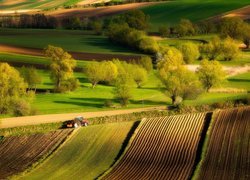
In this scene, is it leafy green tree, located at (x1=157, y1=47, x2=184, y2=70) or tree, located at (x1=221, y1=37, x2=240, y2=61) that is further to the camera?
tree, located at (x1=221, y1=37, x2=240, y2=61)

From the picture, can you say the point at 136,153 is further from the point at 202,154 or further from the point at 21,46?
the point at 21,46

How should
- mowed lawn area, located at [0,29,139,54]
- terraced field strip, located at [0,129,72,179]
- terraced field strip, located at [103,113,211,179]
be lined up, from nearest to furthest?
terraced field strip, located at [103,113,211,179], terraced field strip, located at [0,129,72,179], mowed lawn area, located at [0,29,139,54]

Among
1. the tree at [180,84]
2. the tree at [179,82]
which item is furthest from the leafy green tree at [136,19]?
the tree at [180,84]

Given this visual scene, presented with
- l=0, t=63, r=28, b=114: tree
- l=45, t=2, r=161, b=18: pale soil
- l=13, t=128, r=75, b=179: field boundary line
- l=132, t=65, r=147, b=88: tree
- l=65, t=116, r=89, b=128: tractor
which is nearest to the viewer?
l=13, t=128, r=75, b=179: field boundary line

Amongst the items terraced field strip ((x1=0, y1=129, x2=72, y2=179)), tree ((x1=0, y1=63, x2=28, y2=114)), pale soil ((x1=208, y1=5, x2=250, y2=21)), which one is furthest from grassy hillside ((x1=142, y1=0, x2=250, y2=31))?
terraced field strip ((x1=0, y1=129, x2=72, y2=179))

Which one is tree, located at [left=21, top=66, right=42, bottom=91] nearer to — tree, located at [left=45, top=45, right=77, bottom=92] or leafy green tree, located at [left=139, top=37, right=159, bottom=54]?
tree, located at [left=45, top=45, right=77, bottom=92]

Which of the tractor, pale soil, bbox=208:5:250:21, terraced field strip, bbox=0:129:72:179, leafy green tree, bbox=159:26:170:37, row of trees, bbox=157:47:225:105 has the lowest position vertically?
leafy green tree, bbox=159:26:170:37

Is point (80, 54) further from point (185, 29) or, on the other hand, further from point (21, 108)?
point (21, 108)
